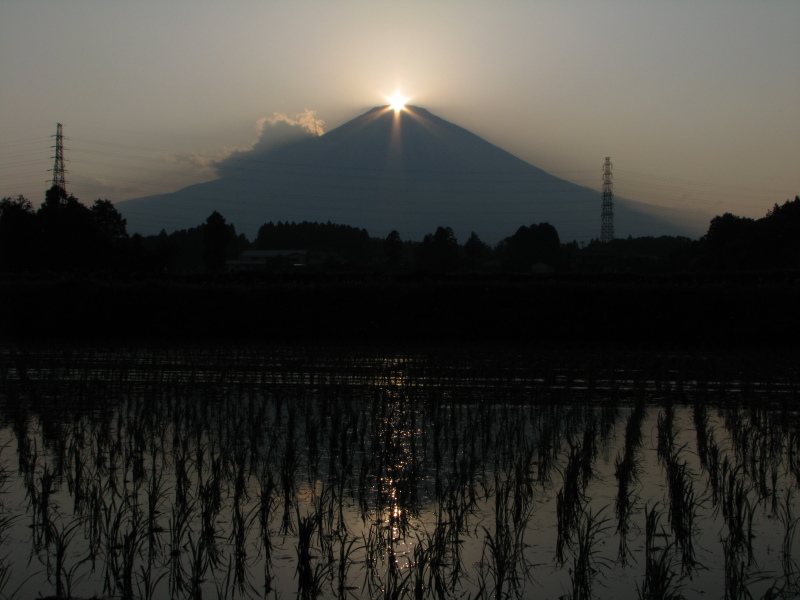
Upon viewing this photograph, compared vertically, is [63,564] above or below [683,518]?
below

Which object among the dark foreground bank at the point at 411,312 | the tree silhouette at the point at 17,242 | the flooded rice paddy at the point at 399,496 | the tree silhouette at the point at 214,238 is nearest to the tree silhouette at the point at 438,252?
the tree silhouette at the point at 214,238

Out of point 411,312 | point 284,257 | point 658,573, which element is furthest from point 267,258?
point 658,573

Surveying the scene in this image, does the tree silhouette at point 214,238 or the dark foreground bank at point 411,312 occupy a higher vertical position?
the tree silhouette at point 214,238

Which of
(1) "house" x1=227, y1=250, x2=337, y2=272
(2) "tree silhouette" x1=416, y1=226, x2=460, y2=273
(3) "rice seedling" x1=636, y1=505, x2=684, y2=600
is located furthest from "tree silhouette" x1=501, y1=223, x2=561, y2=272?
(3) "rice seedling" x1=636, y1=505, x2=684, y2=600

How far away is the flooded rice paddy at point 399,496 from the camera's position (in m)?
4.38

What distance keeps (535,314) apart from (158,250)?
35.2 meters

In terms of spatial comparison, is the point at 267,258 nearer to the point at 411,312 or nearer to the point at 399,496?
the point at 411,312

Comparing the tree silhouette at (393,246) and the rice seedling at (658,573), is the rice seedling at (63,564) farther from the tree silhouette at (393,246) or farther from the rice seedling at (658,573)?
the tree silhouette at (393,246)

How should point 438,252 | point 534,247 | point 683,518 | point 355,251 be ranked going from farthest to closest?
point 355,251 < point 534,247 < point 438,252 < point 683,518

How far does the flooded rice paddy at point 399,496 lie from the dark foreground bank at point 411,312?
39.8 ft

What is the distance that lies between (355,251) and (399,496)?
87.9 meters

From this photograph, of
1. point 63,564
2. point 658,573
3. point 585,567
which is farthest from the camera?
point 63,564

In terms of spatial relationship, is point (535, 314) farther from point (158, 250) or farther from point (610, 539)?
point (158, 250)

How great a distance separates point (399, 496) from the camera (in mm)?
5824
